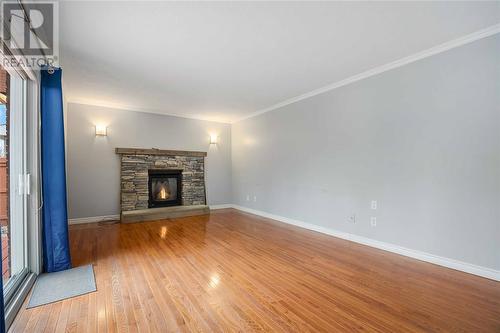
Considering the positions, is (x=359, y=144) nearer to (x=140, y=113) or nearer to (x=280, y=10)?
(x=280, y=10)

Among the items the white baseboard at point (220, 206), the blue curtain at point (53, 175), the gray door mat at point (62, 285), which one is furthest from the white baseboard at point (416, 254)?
the blue curtain at point (53, 175)

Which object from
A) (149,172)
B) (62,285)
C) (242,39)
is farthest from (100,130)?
(242,39)

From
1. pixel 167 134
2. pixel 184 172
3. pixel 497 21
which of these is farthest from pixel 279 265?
pixel 167 134

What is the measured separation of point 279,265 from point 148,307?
1450 millimetres

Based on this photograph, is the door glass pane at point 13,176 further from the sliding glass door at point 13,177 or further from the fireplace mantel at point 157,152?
the fireplace mantel at point 157,152

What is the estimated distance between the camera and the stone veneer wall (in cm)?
521

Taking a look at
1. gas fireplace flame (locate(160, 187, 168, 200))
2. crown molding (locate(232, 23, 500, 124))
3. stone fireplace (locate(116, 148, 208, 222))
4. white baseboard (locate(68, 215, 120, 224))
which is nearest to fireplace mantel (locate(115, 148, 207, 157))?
stone fireplace (locate(116, 148, 208, 222))

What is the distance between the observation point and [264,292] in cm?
221

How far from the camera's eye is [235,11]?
213cm

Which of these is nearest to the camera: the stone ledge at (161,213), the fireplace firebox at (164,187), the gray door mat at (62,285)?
the gray door mat at (62,285)

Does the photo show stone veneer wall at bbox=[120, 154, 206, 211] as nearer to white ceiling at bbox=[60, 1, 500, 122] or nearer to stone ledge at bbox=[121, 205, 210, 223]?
stone ledge at bbox=[121, 205, 210, 223]

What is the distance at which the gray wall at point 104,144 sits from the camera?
478cm

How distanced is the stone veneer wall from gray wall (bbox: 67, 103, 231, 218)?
187mm

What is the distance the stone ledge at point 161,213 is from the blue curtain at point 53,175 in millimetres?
2228
